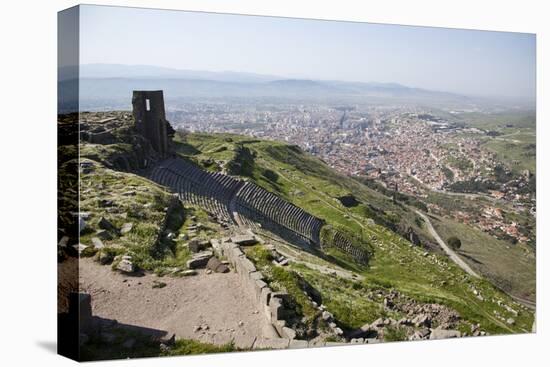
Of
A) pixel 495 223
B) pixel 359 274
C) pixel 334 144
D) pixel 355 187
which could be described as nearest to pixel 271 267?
pixel 359 274

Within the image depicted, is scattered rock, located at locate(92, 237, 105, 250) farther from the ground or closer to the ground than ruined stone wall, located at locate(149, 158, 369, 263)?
farther from the ground

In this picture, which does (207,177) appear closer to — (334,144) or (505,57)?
(334,144)

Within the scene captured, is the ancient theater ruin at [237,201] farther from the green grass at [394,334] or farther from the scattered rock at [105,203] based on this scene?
the green grass at [394,334]

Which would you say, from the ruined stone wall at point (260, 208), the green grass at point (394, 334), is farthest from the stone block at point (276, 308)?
the ruined stone wall at point (260, 208)

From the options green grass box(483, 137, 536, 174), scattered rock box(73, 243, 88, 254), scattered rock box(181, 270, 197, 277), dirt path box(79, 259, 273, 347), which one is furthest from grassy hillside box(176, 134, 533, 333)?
scattered rock box(73, 243, 88, 254)

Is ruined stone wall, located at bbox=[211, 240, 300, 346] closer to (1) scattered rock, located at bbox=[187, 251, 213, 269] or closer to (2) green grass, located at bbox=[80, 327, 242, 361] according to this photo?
(1) scattered rock, located at bbox=[187, 251, 213, 269]

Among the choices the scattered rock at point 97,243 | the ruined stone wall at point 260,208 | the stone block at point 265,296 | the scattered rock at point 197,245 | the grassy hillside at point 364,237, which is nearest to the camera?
the scattered rock at point 97,243
